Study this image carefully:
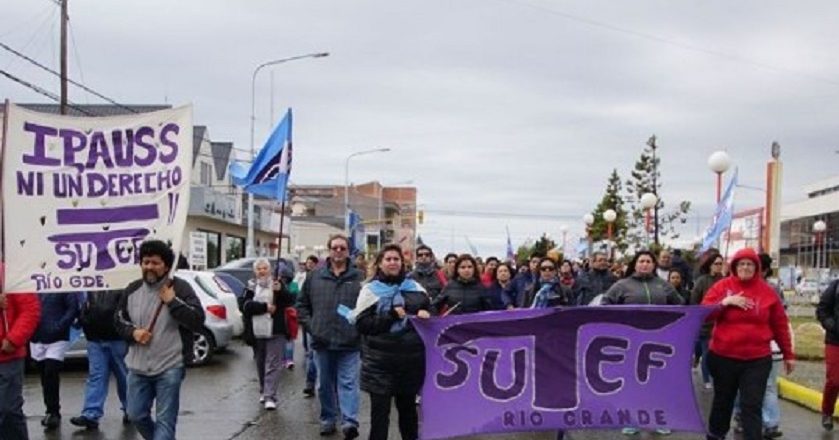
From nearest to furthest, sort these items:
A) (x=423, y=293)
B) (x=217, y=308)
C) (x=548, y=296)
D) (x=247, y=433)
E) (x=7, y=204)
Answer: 1. (x=7, y=204)
2. (x=423, y=293)
3. (x=247, y=433)
4. (x=548, y=296)
5. (x=217, y=308)

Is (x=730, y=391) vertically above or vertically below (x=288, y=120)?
below

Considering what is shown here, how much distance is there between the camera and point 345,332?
8.85 m

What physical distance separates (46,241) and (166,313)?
A: 3.04ft

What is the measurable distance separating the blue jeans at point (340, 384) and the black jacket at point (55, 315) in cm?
234

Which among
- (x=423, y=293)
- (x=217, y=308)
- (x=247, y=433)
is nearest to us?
(x=423, y=293)

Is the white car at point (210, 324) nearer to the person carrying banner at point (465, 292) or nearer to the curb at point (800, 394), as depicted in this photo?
the person carrying banner at point (465, 292)

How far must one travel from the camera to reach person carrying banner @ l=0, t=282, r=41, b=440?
20.8 ft

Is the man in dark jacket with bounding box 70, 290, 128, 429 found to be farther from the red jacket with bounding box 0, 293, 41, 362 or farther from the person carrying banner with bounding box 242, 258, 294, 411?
the red jacket with bounding box 0, 293, 41, 362

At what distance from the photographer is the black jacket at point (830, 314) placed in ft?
30.2

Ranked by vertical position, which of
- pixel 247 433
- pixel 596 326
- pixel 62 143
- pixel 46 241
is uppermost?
pixel 62 143

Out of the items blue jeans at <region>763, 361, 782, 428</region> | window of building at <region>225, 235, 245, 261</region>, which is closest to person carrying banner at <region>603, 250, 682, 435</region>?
blue jeans at <region>763, 361, 782, 428</region>

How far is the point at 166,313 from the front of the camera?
21.6 feet

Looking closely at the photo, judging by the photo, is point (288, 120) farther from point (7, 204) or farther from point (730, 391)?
point (730, 391)

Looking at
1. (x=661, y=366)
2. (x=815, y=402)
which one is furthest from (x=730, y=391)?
(x=815, y=402)
